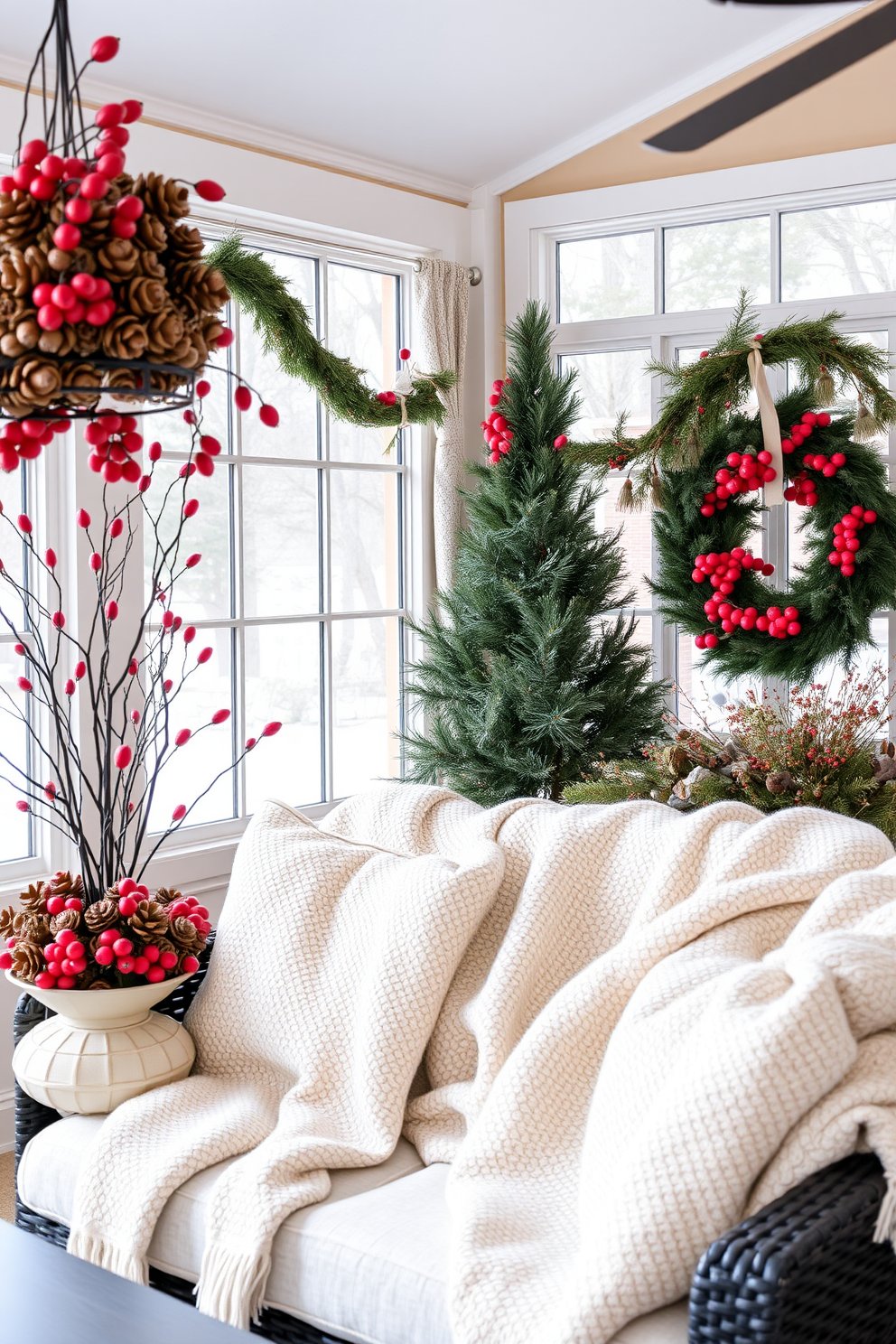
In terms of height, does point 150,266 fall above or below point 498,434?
below

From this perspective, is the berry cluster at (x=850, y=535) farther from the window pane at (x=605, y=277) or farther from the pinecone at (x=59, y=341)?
the pinecone at (x=59, y=341)

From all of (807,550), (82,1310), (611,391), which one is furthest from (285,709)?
(82,1310)

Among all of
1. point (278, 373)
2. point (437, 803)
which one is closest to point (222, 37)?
point (278, 373)

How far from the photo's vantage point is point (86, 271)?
969 mm

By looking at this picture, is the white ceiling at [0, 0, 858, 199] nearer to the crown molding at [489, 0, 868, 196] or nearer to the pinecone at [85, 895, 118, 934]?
the crown molding at [489, 0, 868, 196]

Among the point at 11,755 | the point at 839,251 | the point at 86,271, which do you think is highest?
the point at 839,251

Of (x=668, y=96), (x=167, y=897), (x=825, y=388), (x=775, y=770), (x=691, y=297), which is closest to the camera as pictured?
(x=167, y=897)

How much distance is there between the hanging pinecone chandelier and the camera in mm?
956

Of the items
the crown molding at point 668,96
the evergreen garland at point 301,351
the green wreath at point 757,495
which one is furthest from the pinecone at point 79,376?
the crown molding at point 668,96

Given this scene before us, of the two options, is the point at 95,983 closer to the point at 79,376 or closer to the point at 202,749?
the point at 79,376

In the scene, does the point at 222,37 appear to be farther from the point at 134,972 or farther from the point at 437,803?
the point at 134,972

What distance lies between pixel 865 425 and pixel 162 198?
7.42 ft

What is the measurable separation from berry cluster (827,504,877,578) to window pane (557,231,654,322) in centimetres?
112

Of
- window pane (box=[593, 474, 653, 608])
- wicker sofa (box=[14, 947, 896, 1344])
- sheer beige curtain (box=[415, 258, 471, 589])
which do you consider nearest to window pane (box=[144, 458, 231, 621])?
sheer beige curtain (box=[415, 258, 471, 589])
